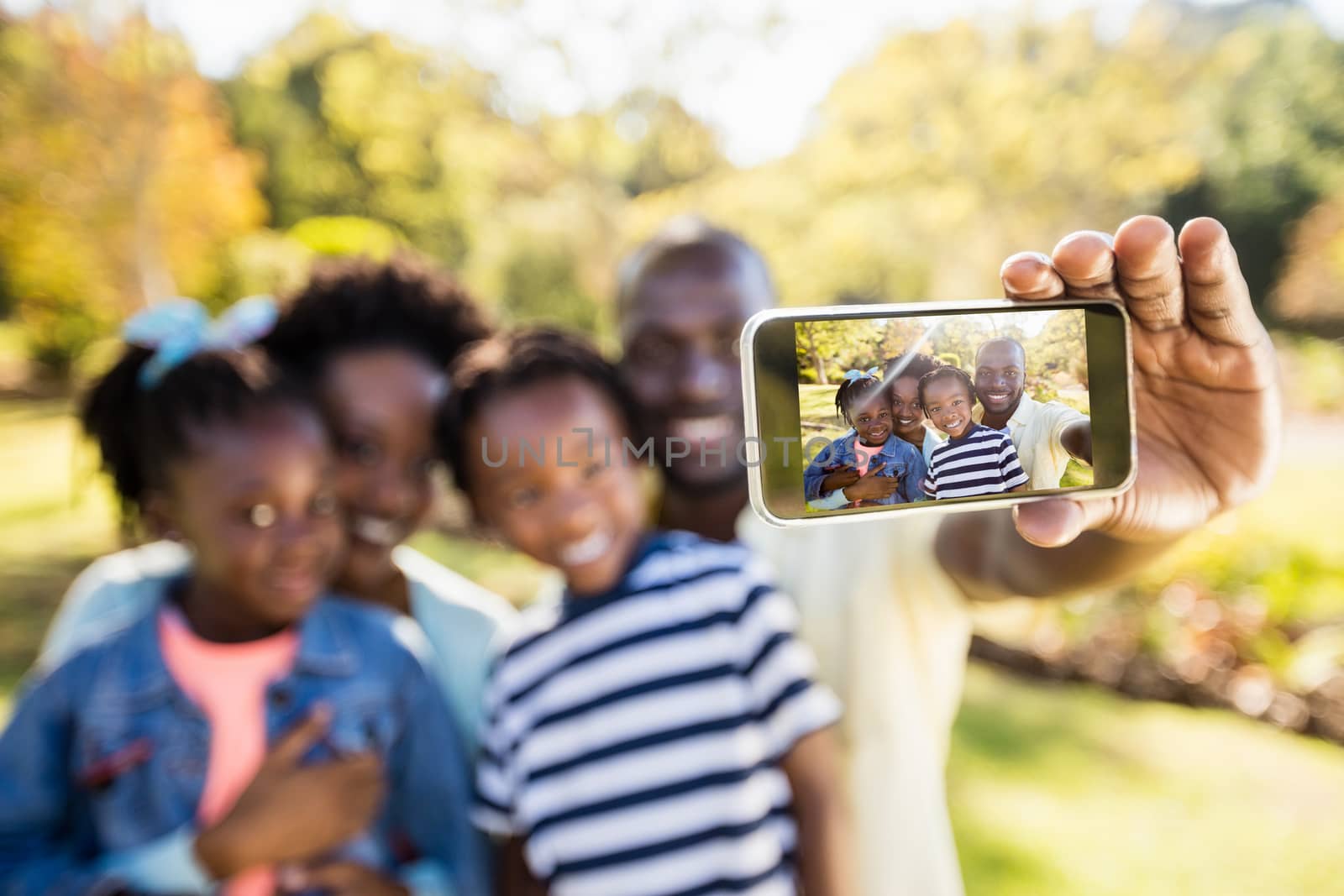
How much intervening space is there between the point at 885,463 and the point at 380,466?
132 cm

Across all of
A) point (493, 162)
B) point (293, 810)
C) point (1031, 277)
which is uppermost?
point (493, 162)

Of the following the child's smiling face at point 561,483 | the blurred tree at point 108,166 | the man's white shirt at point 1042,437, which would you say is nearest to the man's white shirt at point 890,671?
the child's smiling face at point 561,483

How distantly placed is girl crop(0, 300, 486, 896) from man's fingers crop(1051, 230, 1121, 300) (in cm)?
147

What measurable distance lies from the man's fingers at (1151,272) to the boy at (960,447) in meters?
0.24

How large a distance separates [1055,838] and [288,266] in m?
11.7

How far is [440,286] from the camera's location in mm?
2514

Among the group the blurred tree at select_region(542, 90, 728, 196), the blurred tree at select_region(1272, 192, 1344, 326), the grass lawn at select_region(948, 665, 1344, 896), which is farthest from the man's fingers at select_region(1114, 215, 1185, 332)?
the blurred tree at select_region(1272, 192, 1344, 326)

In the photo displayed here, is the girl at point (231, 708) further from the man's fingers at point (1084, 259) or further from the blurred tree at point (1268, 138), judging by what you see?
the blurred tree at point (1268, 138)

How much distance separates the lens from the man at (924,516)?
3.77 feet

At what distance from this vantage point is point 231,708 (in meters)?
1.84

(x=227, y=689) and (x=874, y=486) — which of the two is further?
(x=227, y=689)

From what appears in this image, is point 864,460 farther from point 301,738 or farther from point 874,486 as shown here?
point 301,738

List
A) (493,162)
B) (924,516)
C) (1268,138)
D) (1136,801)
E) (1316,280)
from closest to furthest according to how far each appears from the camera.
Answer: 1. (924,516)
2. (1136,801)
3. (493,162)
4. (1316,280)
5. (1268,138)

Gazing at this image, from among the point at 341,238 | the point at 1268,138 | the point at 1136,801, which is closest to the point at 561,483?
the point at 1136,801
